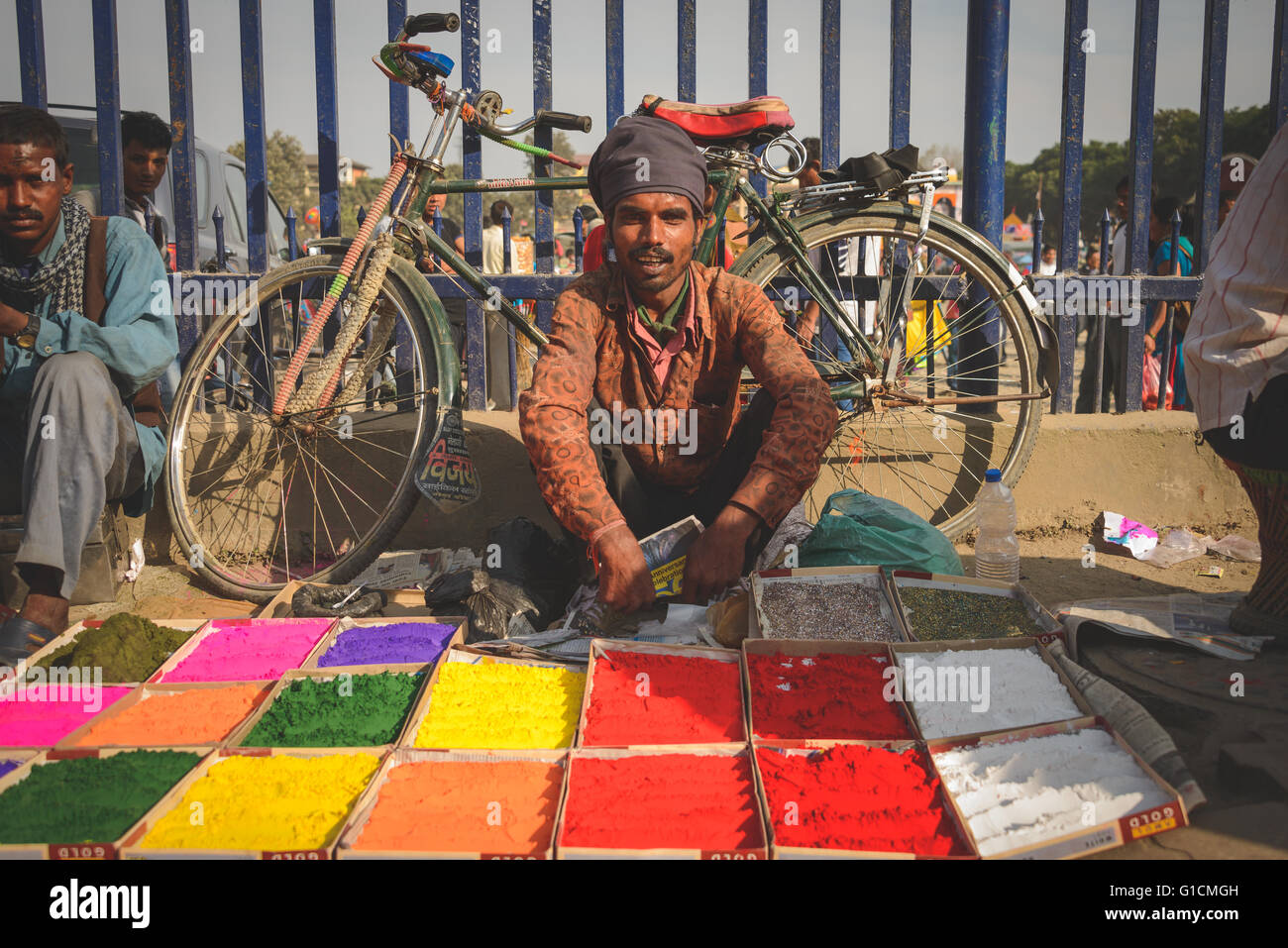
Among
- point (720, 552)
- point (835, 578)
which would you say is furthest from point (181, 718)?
point (835, 578)

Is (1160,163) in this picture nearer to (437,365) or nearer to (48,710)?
(437,365)

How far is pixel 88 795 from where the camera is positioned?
189cm

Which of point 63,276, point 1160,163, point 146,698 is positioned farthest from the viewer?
point 1160,163

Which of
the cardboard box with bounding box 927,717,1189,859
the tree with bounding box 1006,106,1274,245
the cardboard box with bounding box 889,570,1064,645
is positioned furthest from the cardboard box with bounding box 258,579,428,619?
the tree with bounding box 1006,106,1274,245

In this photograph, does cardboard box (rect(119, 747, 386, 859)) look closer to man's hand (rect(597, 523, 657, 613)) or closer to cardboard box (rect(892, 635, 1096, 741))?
man's hand (rect(597, 523, 657, 613))

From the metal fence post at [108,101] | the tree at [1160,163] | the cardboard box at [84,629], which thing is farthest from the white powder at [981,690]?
the tree at [1160,163]

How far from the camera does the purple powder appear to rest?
257 cm

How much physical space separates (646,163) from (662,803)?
1.78 meters

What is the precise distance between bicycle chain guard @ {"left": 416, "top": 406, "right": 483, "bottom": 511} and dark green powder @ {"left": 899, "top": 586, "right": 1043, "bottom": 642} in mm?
1476

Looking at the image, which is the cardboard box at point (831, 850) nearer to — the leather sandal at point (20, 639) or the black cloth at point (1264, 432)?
the black cloth at point (1264, 432)

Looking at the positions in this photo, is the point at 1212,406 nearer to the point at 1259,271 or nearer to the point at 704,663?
the point at 1259,271

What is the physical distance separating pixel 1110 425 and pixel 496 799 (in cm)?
307
